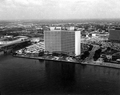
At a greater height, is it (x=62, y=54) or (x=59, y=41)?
(x=59, y=41)

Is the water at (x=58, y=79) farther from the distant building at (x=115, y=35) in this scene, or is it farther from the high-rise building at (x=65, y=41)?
the distant building at (x=115, y=35)

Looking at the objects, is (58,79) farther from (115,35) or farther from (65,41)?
(115,35)

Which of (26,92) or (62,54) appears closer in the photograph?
(26,92)

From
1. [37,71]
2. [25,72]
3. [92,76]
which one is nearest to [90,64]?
[92,76]

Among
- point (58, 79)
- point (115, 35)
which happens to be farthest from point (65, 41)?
point (115, 35)

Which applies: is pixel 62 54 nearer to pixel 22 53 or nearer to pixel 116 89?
pixel 22 53

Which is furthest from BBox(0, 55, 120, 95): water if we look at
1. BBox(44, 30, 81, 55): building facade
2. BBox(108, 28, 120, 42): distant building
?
BBox(108, 28, 120, 42): distant building

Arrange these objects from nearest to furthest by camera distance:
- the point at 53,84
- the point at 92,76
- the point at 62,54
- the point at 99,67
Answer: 1. the point at 53,84
2. the point at 92,76
3. the point at 99,67
4. the point at 62,54
